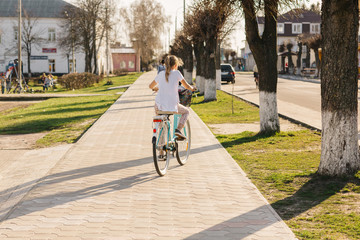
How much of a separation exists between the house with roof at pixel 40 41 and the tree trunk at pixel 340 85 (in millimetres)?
59334

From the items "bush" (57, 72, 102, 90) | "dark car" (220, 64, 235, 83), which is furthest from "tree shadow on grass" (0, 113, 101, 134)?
"dark car" (220, 64, 235, 83)

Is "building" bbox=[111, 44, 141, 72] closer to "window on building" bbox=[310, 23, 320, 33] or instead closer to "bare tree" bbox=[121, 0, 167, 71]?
"bare tree" bbox=[121, 0, 167, 71]

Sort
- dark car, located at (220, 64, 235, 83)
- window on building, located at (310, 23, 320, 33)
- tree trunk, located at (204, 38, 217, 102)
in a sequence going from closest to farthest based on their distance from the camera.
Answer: tree trunk, located at (204, 38, 217, 102)
dark car, located at (220, 64, 235, 83)
window on building, located at (310, 23, 320, 33)

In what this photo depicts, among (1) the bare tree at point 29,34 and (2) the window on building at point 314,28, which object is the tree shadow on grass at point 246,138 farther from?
(2) the window on building at point 314,28

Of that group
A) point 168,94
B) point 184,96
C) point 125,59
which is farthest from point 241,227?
point 125,59

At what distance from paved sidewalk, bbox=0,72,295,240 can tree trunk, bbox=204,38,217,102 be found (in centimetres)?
1383

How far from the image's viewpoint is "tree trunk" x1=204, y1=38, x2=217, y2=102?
73.7 feet

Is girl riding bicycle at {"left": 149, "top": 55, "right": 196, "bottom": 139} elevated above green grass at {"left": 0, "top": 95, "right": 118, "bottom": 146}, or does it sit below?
above

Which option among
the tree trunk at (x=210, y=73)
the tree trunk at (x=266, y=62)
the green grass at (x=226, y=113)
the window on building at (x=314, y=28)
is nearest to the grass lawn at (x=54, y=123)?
the green grass at (x=226, y=113)

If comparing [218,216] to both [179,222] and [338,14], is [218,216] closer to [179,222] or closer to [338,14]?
[179,222]

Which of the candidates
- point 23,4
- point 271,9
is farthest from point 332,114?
point 23,4

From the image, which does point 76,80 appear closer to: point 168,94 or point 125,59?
point 168,94

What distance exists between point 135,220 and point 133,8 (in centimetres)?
7511

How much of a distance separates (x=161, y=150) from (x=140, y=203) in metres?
1.57
